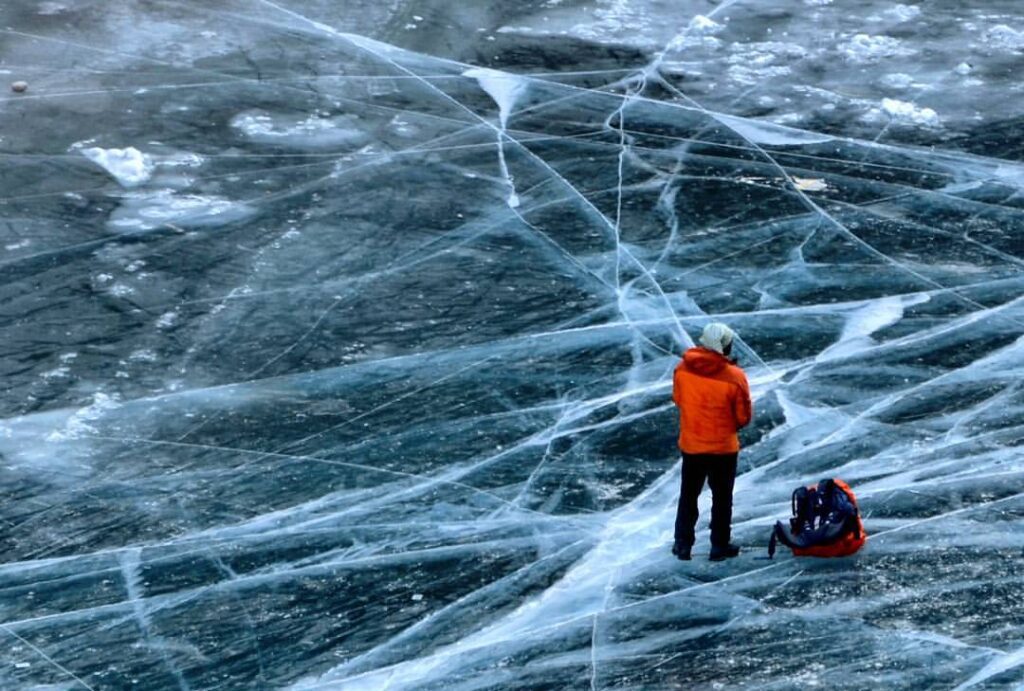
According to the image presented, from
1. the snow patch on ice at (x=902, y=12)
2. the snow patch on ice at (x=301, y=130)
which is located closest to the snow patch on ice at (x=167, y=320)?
the snow patch on ice at (x=301, y=130)

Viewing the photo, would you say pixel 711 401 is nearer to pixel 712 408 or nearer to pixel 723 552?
pixel 712 408

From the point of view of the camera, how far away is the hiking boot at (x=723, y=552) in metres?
7.83

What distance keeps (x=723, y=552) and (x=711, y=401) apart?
0.92 metres

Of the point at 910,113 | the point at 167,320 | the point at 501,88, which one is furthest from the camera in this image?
the point at 501,88

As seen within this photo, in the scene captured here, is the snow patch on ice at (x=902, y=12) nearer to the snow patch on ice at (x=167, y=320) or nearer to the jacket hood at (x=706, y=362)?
the snow patch on ice at (x=167, y=320)

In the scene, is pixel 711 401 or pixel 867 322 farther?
pixel 867 322

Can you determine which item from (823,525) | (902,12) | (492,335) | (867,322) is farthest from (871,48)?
(823,525)

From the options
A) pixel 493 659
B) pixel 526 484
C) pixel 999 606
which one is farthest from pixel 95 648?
pixel 999 606

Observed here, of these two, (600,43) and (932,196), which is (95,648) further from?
(600,43)

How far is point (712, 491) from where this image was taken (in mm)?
7742

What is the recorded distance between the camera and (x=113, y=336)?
409 inches

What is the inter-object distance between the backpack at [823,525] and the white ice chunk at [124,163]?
683 cm

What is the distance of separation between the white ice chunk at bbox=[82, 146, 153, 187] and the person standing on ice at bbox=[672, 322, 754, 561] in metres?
6.56

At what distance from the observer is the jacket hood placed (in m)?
7.35
